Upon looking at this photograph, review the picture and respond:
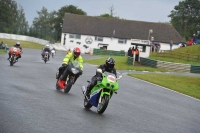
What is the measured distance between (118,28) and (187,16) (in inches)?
1340

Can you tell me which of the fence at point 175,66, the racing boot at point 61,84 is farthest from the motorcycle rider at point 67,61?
the fence at point 175,66

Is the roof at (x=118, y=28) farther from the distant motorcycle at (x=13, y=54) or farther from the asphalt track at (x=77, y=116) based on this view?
the asphalt track at (x=77, y=116)

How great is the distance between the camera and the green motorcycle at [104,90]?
12.8 metres

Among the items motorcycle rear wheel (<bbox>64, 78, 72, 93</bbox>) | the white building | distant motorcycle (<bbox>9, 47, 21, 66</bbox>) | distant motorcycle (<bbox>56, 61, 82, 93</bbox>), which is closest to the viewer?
distant motorcycle (<bbox>56, 61, 82, 93</bbox>)

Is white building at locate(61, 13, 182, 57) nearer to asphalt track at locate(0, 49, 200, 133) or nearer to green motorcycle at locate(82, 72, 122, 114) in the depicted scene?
asphalt track at locate(0, 49, 200, 133)

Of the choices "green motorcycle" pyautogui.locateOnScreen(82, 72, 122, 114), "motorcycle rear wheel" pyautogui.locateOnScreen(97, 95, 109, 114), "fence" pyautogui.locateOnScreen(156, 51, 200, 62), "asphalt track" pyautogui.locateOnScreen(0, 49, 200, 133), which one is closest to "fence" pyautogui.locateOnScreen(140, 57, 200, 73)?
"fence" pyautogui.locateOnScreen(156, 51, 200, 62)

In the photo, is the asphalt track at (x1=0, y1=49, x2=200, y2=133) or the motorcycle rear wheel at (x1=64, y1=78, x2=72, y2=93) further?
the motorcycle rear wheel at (x1=64, y1=78, x2=72, y2=93)

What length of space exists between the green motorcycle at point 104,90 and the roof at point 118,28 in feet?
297

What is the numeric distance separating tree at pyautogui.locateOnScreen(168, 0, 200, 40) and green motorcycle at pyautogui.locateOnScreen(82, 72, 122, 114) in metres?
118

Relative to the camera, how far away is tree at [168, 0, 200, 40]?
13127cm

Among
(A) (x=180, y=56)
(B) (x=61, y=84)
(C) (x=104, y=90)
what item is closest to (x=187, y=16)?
(A) (x=180, y=56)

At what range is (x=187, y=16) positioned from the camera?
438ft

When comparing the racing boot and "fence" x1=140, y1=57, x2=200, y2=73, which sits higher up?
the racing boot

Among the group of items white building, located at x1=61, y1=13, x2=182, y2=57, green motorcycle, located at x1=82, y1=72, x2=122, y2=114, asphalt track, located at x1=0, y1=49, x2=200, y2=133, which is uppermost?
white building, located at x1=61, y1=13, x2=182, y2=57
